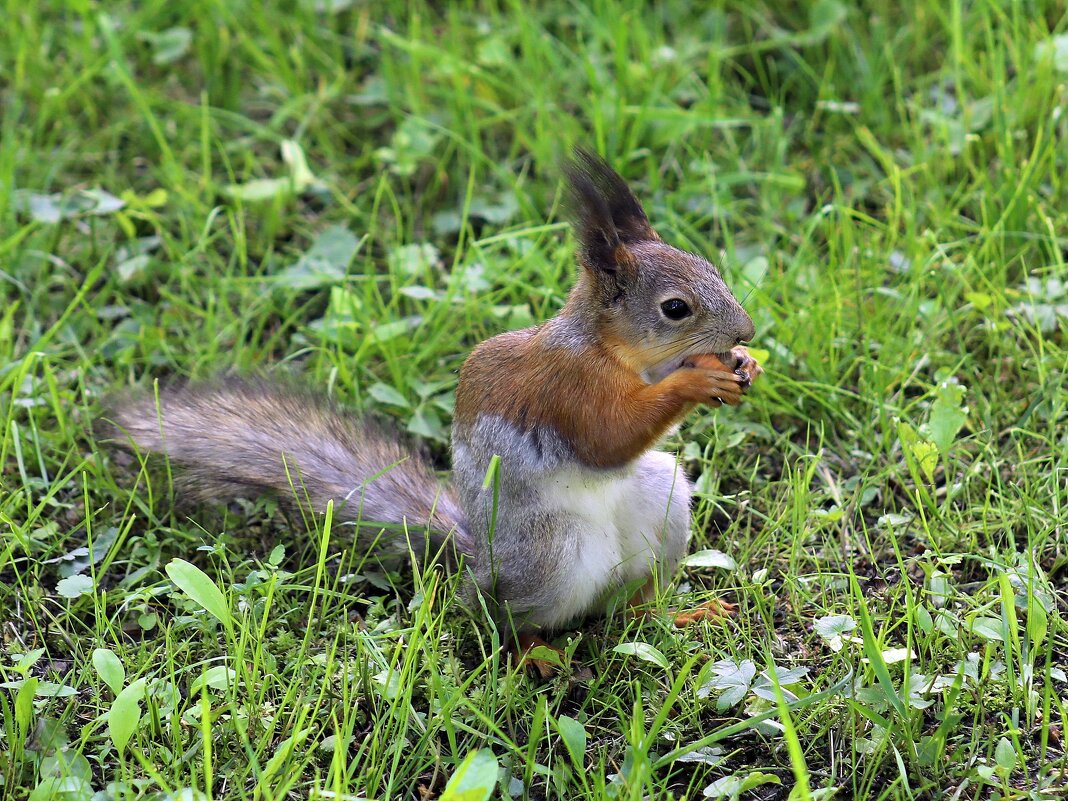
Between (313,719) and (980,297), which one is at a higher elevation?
(980,297)

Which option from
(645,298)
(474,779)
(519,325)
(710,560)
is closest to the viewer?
(474,779)

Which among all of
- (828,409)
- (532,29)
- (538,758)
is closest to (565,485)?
(538,758)

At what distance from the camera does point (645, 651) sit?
2.01m

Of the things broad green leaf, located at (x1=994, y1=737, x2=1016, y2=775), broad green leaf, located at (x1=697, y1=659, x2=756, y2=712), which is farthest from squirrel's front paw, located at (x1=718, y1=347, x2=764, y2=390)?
broad green leaf, located at (x1=994, y1=737, x2=1016, y2=775)

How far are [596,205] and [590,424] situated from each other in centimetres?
35

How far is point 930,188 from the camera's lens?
303cm

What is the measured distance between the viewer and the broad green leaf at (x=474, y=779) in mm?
1648

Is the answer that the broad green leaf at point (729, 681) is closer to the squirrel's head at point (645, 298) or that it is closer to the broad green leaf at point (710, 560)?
the broad green leaf at point (710, 560)

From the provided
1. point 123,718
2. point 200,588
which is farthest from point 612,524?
point 123,718

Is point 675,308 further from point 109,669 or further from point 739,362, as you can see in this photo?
point 109,669

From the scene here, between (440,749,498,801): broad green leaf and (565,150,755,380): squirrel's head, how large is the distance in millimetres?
709

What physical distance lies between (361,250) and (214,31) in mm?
908

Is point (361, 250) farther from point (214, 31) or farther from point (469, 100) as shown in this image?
point (214, 31)

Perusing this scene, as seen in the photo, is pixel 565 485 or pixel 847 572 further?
pixel 847 572
